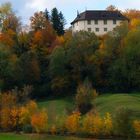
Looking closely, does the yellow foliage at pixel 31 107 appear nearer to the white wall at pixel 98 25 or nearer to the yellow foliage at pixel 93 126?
the yellow foliage at pixel 93 126

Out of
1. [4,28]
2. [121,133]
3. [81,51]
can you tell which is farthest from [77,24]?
[121,133]

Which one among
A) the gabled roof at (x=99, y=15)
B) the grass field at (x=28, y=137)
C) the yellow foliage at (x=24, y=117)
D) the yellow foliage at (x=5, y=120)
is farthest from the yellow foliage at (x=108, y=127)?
the gabled roof at (x=99, y=15)

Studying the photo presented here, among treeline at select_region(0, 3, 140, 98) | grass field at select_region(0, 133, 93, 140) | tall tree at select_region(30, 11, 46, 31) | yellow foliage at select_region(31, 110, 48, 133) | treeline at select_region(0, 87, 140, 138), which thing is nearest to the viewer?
grass field at select_region(0, 133, 93, 140)

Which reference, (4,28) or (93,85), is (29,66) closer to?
(93,85)

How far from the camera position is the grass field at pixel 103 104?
98562mm

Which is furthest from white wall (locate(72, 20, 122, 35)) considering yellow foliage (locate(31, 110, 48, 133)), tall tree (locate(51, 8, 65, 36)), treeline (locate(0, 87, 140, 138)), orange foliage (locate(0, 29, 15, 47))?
yellow foliage (locate(31, 110, 48, 133))

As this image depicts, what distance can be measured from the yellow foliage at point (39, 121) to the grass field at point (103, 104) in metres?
1.48

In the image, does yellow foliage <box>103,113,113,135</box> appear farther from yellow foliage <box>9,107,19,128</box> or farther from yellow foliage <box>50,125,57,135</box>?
yellow foliage <box>9,107,19,128</box>

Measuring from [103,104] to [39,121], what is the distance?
1232cm

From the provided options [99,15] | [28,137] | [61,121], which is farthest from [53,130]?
[99,15]

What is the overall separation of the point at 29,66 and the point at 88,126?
29.6m

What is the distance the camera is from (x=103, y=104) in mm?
103125

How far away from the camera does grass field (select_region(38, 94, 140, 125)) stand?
98562 mm

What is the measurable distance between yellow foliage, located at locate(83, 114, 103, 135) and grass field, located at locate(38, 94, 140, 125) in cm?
488
